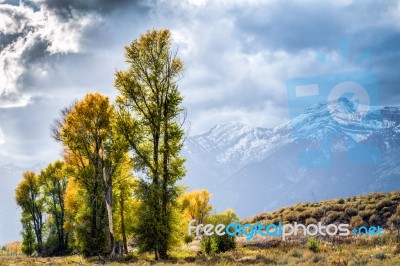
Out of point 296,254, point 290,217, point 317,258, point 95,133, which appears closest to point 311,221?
point 290,217

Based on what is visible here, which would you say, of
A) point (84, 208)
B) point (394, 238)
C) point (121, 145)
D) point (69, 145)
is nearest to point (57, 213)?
point (84, 208)

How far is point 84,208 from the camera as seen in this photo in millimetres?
37344

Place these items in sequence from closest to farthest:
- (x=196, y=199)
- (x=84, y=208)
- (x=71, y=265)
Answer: (x=71, y=265), (x=84, y=208), (x=196, y=199)

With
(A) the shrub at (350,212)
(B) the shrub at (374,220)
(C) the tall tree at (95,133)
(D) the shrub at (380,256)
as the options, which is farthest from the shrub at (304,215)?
(D) the shrub at (380,256)

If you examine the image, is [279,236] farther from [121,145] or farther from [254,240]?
[121,145]

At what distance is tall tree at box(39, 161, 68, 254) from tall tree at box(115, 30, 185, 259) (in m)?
39.9

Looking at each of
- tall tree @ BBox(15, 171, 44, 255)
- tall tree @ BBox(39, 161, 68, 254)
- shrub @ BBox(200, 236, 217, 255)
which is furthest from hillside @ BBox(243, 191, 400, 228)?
tall tree @ BBox(15, 171, 44, 255)

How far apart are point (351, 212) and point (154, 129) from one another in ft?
84.0

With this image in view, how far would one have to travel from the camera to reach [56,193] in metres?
68.2

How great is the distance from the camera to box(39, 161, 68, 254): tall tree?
217 feet

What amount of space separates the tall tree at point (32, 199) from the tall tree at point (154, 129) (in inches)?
1828

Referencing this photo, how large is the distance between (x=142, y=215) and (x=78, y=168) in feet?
41.5

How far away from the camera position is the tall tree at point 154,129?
89.9 feet

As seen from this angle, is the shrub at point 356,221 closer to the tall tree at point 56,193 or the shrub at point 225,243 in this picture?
the shrub at point 225,243
